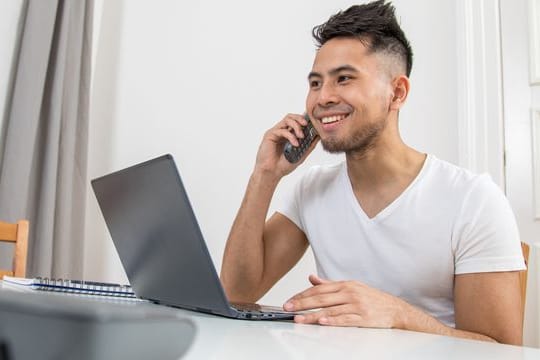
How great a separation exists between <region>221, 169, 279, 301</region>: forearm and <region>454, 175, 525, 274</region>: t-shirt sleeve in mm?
511

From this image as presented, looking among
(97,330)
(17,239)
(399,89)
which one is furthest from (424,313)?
(17,239)

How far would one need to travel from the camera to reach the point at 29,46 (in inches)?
92.7

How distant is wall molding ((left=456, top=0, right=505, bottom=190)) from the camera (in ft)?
6.82

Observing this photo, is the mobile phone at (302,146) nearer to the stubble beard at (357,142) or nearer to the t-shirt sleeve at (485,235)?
the stubble beard at (357,142)

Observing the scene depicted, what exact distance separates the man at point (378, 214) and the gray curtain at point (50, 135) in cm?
122

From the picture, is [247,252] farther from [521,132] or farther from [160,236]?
[521,132]

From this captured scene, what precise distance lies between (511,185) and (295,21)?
3.82ft

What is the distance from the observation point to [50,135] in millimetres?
2422

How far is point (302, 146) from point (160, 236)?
0.78 m

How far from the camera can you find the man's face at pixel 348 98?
1387mm

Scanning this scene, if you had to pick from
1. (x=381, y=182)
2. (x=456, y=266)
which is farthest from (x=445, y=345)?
(x=381, y=182)

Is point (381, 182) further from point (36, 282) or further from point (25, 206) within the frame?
point (25, 206)

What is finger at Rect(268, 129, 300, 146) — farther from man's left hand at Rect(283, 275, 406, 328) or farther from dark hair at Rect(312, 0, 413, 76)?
man's left hand at Rect(283, 275, 406, 328)

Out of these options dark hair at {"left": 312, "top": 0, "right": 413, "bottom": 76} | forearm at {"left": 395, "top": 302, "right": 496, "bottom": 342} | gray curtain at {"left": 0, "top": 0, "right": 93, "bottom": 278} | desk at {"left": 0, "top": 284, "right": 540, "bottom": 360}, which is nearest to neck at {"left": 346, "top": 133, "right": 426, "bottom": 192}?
dark hair at {"left": 312, "top": 0, "right": 413, "bottom": 76}
